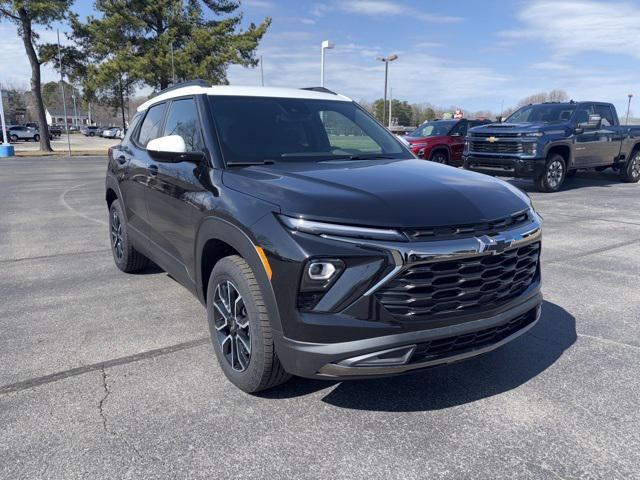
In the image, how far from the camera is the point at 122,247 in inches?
208

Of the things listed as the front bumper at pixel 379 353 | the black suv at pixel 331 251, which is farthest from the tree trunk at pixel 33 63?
the front bumper at pixel 379 353

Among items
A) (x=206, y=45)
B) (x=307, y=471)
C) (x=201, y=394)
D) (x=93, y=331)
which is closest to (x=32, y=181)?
(x=93, y=331)

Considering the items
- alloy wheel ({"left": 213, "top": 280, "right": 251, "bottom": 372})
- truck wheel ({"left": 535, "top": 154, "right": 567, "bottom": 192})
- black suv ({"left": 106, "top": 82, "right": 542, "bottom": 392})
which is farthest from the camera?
truck wheel ({"left": 535, "top": 154, "right": 567, "bottom": 192})

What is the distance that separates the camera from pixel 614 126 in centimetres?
1372

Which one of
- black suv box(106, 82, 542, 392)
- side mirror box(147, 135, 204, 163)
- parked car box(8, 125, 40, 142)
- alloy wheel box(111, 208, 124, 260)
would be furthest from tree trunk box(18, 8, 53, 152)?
side mirror box(147, 135, 204, 163)

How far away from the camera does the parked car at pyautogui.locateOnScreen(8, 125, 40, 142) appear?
2068 inches

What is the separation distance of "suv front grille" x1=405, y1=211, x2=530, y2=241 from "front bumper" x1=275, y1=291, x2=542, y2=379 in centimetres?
45

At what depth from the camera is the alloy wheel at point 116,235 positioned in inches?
210

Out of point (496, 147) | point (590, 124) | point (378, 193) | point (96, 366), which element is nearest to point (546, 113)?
point (590, 124)

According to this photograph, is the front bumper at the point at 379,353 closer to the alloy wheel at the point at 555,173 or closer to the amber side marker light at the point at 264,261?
the amber side marker light at the point at 264,261

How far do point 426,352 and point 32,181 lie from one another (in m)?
16.0

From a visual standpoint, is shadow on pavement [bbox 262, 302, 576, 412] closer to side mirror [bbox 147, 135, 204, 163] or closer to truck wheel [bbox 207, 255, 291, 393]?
truck wheel [bbox 207, 255, 291, 393]

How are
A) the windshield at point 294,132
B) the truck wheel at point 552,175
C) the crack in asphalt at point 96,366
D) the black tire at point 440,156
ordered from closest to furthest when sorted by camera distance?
the crack in asphalt at point 96,366
the windshield at point 294,132
the truck wheel at point 552,175
the black tire at point 440,156

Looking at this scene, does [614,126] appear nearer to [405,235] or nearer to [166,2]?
[405,235]
